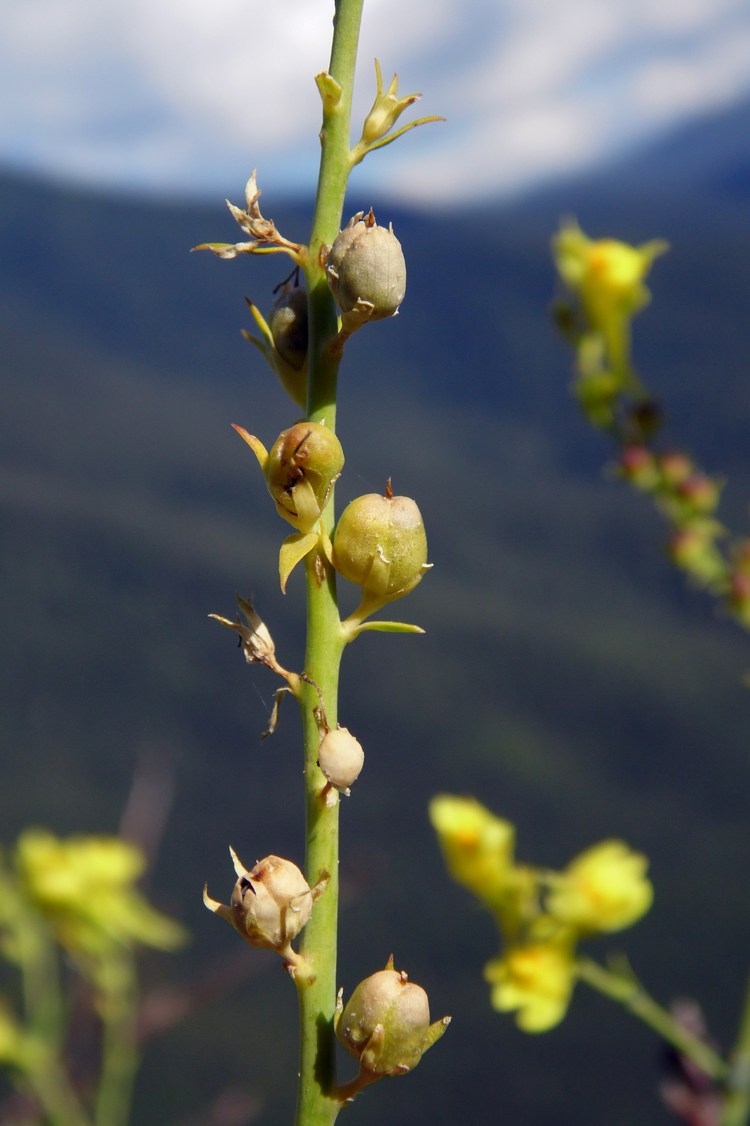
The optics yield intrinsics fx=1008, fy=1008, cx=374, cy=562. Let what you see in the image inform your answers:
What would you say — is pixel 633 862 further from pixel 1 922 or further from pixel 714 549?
pixel 1 922

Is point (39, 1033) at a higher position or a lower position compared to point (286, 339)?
lower

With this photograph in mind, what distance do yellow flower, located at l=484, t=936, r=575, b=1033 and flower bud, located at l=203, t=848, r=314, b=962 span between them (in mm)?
392

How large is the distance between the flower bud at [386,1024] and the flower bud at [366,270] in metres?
0.18

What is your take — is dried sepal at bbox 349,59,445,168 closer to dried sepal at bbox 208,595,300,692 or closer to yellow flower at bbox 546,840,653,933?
dried sepal at bbox 208,595,300,692

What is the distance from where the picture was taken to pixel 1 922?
0.76 metres

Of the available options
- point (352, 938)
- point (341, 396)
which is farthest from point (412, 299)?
point (352, 938)

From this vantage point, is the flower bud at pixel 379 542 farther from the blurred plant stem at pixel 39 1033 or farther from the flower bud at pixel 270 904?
the blurred plant stem at pixel 39 1033

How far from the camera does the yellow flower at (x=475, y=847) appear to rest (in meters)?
0.63

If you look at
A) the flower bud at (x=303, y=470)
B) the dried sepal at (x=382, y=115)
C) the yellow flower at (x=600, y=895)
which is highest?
the dried sepal at (x=382, y=115)

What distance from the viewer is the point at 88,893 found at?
2.46 feet

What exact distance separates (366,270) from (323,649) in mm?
104

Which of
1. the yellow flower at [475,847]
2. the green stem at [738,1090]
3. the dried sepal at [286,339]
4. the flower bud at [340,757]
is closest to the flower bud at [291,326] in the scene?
the dried sepal at [286,339]

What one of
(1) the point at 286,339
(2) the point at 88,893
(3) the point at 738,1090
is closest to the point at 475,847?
(3) the point at 738,1090

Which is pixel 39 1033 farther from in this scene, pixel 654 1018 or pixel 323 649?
pixel 323 649
